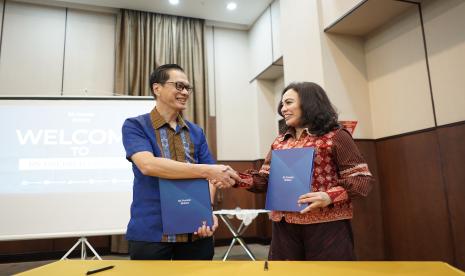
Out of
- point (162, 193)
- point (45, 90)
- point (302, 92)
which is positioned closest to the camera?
point (162, 193)

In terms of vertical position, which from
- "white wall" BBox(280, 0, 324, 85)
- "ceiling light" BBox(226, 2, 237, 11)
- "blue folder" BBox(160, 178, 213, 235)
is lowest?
"blue folder" BBox(160, 178, 213, 235)

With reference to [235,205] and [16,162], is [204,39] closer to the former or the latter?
[235,205]

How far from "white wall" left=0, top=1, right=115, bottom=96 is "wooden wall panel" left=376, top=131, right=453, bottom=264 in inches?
149

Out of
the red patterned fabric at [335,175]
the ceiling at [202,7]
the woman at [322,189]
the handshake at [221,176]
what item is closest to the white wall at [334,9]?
the ceiling at [202,7]

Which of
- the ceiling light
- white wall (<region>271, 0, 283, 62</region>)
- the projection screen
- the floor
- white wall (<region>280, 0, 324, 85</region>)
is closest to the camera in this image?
the projection screen

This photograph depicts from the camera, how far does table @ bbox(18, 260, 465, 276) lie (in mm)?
879

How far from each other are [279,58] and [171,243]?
11.7 feet

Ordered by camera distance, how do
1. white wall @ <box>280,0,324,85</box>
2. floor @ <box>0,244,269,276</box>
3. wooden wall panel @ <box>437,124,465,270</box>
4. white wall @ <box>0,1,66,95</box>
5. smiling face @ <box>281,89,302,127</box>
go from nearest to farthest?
smiling face @ <box>281,89,302,127</box>, wooden wall panel @ <box>437,124,465,270</box>, white wall @ <box>280,0,324,85</box>, floor @ <box>0,244,269,276</box>, white wall @ <box>0,1,66,95</box>

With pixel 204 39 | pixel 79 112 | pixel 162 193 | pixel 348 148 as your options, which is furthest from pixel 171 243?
pixel 204 39

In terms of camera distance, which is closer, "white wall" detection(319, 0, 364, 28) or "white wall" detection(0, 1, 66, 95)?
"white wall" detection(319, 0, 364, 28)

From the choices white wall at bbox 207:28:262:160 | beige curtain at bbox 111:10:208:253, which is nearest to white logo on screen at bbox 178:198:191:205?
beige curtain at bbox 111:10:208:253

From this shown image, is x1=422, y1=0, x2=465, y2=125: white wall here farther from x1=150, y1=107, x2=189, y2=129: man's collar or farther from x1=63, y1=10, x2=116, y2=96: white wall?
x1=63, y1=10, x2=116, y2=96: white wall

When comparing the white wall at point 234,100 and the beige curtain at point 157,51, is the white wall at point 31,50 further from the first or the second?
the white wall at point 234,100

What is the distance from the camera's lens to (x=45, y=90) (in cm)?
439
